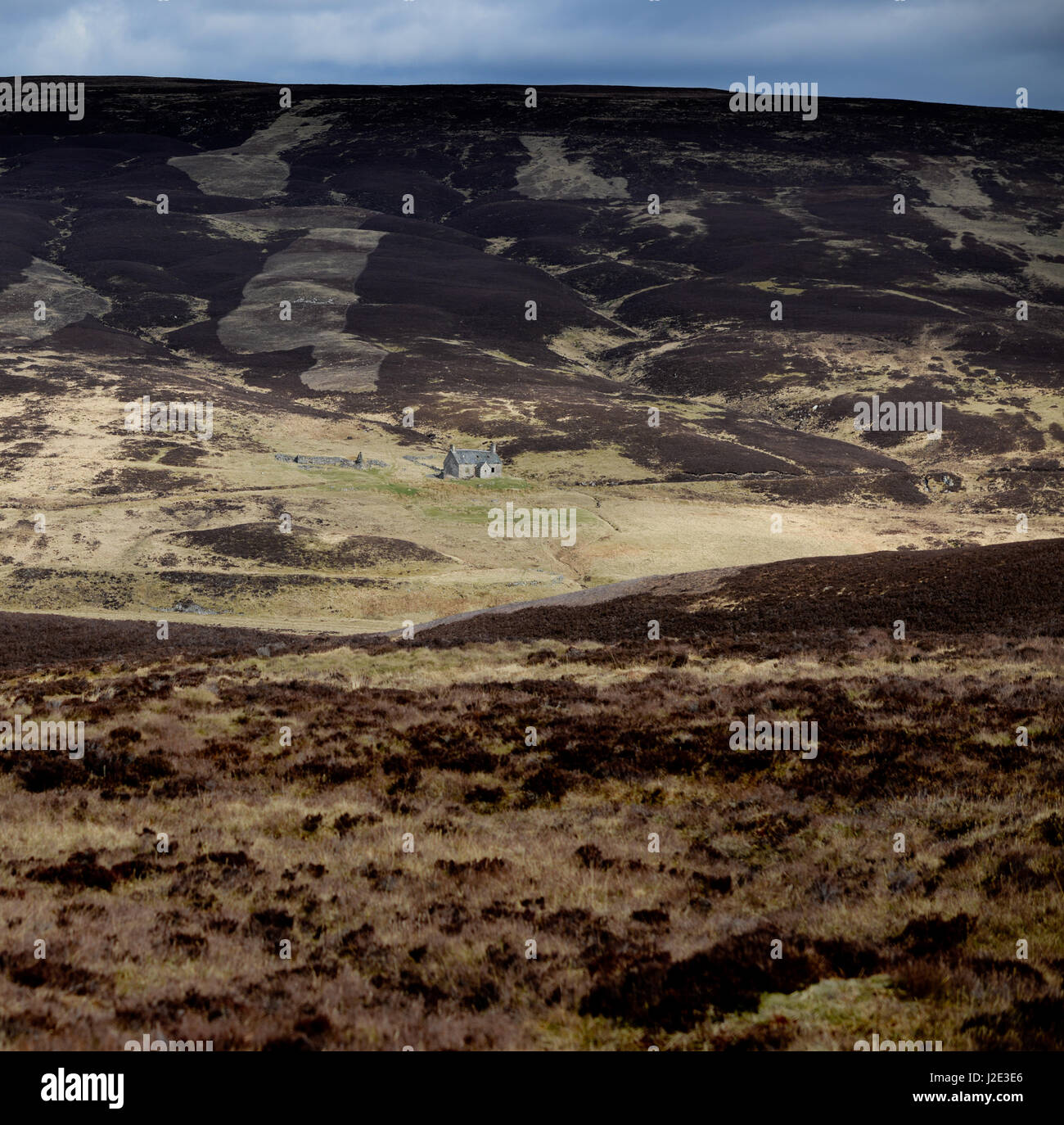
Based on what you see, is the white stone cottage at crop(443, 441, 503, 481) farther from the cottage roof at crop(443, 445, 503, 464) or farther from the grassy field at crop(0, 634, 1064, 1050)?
the grassy field at crop(0, 634, 1064, 1050)

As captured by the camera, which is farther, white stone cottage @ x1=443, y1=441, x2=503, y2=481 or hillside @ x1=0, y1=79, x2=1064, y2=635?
white stone cottage @ x1=443, y1=441, x2=503, y2=481

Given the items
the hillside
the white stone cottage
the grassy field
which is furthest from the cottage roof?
the grassy field

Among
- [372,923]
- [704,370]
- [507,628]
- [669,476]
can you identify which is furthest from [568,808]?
[704,370]

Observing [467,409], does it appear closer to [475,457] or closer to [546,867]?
[475,457]

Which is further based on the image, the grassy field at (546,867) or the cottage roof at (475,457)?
the cottage roof at (475,457)

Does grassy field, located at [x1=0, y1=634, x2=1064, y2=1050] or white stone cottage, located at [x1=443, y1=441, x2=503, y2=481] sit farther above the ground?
white stone cottage, located at [x1=443, y1=441, x2=503, y2=481]

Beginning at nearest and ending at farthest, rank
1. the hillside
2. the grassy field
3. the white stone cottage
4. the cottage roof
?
1. the grassy field
2. the hillside
3. the white stone cottage
4. the cottage roof

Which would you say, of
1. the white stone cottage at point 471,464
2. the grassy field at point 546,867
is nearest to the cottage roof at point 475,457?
the white stone cottage at point 471,464

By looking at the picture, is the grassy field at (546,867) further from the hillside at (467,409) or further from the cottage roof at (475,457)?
the cottage roof at (475,457)

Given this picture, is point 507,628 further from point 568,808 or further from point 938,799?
point 938,799

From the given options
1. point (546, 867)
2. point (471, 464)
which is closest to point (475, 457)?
point (471, 464)

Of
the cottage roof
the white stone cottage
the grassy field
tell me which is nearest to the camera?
the grassy field
